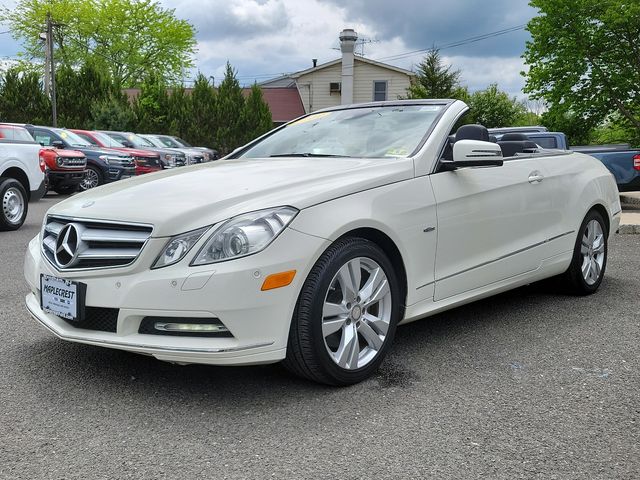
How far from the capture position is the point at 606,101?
63.3 feet

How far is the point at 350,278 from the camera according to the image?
11.5 feet

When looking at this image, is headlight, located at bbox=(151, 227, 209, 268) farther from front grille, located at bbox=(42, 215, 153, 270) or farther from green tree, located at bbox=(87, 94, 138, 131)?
green tree, located at bbox=(87, 94, 138, 131)

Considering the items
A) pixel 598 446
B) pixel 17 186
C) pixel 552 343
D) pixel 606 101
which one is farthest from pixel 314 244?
pixel 606 101

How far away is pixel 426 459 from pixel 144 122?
30711mm

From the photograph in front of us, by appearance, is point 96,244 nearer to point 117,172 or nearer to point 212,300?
point 212,300

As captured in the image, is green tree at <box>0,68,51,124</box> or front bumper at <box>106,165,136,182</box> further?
green tree at <box>0,68,51,124</box>

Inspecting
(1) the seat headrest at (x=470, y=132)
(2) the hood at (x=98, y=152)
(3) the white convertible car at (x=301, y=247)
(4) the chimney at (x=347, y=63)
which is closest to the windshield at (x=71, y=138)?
(2) the hood at (x=98, y=152)

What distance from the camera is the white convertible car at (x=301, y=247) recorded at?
3.16m

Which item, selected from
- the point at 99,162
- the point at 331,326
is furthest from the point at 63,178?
the point at 331,326

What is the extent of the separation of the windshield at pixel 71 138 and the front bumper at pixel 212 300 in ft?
50.6

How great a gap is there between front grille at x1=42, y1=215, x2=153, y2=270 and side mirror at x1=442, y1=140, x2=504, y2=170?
1835mm

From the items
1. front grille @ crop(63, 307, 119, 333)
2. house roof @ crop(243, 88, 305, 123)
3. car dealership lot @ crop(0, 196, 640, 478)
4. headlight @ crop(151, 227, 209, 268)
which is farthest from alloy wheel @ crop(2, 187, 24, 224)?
house roof @ crop(243, 88, 305, 123)

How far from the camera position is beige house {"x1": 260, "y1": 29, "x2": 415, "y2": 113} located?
38.4 metres

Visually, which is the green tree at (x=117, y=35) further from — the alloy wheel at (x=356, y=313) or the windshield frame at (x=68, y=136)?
the alloy wheel at (x=356, y=313)
